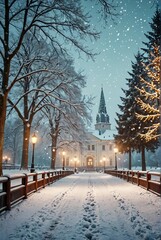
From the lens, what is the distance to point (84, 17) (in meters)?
13.0

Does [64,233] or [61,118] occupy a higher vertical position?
[61,118]

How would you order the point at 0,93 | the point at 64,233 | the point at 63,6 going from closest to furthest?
the point at 64,233
the point at 63,6
the point at 0,93

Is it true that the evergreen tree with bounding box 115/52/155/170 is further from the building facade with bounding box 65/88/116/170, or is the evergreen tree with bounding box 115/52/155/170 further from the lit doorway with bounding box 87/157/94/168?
the lit doorway with bounding box 87/157/94/168

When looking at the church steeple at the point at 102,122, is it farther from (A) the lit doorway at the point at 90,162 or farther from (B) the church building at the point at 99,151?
(A) the lit doorway at the point at 90,162

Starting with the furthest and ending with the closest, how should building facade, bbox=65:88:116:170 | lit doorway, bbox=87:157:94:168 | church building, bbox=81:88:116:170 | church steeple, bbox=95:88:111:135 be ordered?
church steeple, bbox=95:88:111:135 < church building, bbox=81:88:116:170 < lit doorway, bbox=87:157:94:168 < building facade, bbox=65:88:116:170

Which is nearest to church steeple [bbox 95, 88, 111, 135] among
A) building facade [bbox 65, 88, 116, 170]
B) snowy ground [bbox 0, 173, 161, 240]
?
building facade [bbox 65, 88, 116, 170]

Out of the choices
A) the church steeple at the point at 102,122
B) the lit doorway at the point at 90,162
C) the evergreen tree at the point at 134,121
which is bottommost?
the lit doorway at the point at 90,162

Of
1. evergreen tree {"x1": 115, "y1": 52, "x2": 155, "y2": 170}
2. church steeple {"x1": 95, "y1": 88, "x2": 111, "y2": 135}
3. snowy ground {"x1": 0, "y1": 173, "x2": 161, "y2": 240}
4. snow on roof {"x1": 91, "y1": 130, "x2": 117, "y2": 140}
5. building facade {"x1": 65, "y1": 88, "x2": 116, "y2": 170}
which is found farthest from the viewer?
church steeple {"x1": 95, "y1": 88, "x2": 111, "y2": 135}

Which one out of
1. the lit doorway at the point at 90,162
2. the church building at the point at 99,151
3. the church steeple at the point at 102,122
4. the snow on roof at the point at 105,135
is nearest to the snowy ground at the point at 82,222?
the church building at the point at 99,151

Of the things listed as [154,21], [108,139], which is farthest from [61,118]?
[108,139]

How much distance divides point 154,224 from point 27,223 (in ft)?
9.98

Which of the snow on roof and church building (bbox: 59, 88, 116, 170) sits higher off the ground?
the snow on roof

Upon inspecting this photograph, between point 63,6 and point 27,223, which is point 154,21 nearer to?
point 63,6

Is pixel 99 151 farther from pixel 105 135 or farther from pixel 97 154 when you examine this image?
pixel 105 135
